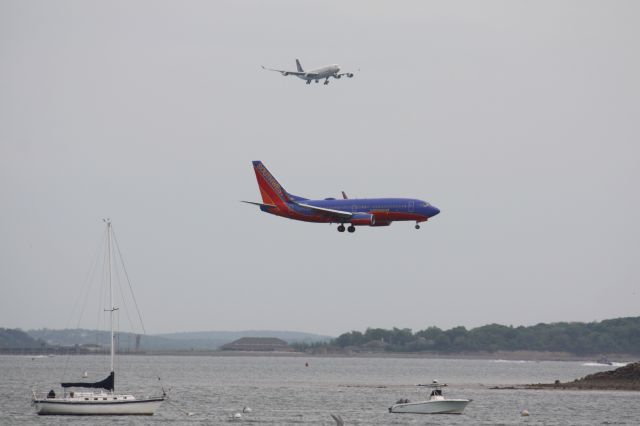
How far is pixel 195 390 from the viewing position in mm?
160875

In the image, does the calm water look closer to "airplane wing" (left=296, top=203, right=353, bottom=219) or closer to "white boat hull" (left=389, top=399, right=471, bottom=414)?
"white boat hull" (left=389, top=399, right=471, bottom=414)

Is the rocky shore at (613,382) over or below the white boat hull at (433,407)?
over

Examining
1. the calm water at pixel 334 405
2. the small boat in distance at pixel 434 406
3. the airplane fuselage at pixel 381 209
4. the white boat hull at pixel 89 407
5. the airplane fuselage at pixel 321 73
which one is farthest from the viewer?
the airplane fuselage at pixel 321 73

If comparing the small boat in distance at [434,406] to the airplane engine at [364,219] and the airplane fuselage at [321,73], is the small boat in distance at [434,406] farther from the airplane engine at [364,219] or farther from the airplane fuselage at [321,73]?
the airplane fuselage at [321,73]

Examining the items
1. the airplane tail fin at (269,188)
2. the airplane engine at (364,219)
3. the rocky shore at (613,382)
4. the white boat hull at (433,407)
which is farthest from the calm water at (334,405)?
the airplane tail fin at (269,188)

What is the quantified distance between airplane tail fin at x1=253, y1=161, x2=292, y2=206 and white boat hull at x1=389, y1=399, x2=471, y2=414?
39754mm

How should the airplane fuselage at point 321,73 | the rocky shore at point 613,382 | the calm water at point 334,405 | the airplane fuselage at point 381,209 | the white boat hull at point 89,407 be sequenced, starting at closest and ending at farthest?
the white boat hull at point 89,407 < the calm water at point 334,405 < the airplane fuselage at point 381,209 < the rocky shore at point 613,382 < the airplane fuselage at point 321,73

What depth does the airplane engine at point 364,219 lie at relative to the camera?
134938 millimetres

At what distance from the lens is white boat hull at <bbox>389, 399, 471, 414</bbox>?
11712cm

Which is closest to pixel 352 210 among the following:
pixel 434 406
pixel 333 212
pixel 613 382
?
pixel 333 212

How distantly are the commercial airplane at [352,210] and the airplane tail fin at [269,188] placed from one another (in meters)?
0.14

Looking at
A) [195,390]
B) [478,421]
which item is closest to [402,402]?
[478,421]

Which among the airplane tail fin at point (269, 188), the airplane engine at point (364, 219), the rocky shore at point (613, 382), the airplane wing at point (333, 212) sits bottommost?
the rocky shore at point (613, 382)

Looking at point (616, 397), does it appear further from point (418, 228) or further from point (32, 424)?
point (32, 424)
